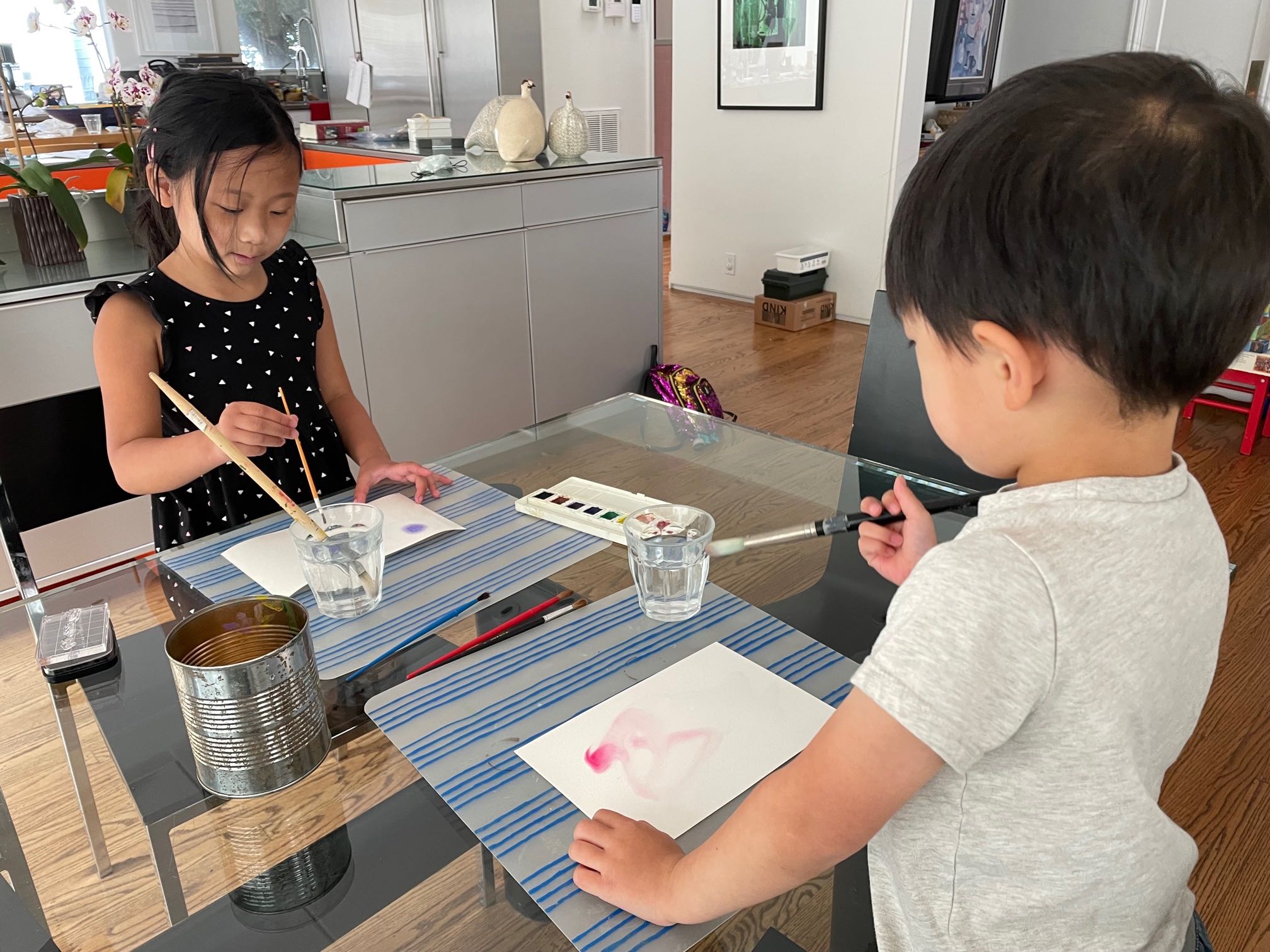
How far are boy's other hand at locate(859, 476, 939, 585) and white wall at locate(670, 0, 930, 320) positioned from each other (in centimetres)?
369

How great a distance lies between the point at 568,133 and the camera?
2.96 m

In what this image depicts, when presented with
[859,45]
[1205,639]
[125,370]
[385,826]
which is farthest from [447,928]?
[859,45]

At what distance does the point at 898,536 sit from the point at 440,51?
4930 millimetres

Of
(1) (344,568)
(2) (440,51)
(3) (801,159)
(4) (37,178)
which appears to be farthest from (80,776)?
(2) (440,51)

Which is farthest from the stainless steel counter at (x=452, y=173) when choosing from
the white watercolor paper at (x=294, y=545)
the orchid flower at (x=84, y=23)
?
the white watercolor paper at (x=294, y=545)

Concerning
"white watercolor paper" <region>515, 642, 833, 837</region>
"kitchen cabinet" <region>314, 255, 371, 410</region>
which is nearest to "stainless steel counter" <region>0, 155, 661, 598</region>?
"kitchen cabinet" <region>314, 255, 371, 410</region>

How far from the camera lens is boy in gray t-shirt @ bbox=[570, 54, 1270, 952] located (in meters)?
0.45

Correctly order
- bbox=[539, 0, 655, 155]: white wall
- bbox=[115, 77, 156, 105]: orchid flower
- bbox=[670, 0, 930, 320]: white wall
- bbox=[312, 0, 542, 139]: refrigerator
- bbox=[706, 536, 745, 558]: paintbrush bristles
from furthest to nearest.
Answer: bbox=[539, 0, 655, 155]: white wall, bbox=[312, 0, 542, 139]: refrigerator, bbox=[670, 0, 930, 320]: white wall, bbox=[115, 77, 156, 105]: orchid flower, bbox=[706, 536, 745, 558]: paintbrush bristles

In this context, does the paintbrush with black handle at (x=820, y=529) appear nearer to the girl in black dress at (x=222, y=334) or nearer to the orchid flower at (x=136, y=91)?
the girl in black dress at (x=222, y=334)

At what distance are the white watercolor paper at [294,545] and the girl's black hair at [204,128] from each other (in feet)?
1.43

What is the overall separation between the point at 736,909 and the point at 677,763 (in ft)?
0.43

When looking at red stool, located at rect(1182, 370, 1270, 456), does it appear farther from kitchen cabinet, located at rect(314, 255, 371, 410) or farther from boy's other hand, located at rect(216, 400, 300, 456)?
boy's other hand, located at rect(216, 400, 300, 456)

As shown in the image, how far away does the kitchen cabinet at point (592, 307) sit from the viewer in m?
2.90

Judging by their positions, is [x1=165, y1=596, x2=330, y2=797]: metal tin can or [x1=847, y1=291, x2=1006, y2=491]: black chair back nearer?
[x1=165, y1=596, x2=330, y2=797]: metal tin can
